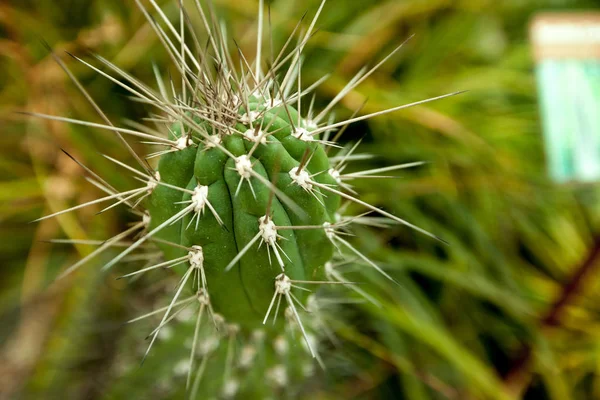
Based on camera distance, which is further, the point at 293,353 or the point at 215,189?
the point at 293,353

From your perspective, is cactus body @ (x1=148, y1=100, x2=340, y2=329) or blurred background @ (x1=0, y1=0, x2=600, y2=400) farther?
blurred background @ (x1=0, y1=0, x2=600, y2=400)

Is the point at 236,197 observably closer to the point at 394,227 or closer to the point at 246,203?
the point at 246,203

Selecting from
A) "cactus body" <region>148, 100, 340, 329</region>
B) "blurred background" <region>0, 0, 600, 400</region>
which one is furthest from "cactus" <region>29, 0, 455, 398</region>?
"blurred background" <region>0, 0, 600, 400</region>

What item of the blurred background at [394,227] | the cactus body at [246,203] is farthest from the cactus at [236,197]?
the blurred background at [394,227]

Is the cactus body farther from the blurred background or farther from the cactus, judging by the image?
the blurred background

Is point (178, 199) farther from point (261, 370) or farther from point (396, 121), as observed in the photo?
point (396, 121)

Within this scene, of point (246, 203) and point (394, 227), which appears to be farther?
point (394, 227)

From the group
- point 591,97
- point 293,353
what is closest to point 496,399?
point 293,353

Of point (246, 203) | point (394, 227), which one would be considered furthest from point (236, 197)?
point (394, 227)
